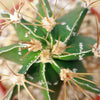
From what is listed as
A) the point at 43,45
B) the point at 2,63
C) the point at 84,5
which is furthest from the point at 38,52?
the point at 2,63

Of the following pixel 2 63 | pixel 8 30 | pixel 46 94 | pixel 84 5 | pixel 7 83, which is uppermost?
pixel 8 30

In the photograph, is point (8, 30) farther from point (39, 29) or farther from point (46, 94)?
point (46, 94)

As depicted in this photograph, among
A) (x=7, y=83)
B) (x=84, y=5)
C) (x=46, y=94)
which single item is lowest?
(x=46, y=94)

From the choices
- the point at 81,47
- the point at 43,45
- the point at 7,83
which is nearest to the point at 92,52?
the point at 81,47

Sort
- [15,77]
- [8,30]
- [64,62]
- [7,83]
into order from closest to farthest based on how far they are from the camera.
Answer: [15,77]
[64,62]
[7,83]
[8,30]

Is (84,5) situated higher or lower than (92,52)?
higher

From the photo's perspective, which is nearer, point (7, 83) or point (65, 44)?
point (65, 44)

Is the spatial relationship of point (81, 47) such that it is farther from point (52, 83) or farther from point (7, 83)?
point (7, 83)

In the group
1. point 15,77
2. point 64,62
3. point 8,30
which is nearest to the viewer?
point 15,77

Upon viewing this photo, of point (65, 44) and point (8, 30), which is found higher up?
point (8, 30)
